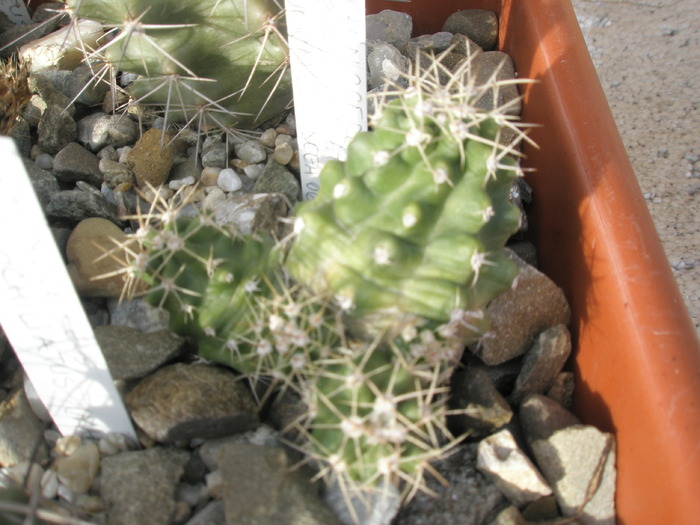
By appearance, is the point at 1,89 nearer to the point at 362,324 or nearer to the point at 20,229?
the point at 20,229

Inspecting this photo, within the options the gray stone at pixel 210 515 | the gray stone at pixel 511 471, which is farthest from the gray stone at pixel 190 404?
the gray stone at pixel 511 471

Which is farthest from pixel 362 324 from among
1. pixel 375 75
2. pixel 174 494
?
pixel 375 75

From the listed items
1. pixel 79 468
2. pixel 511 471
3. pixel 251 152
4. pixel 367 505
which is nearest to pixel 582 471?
pixel 511 471

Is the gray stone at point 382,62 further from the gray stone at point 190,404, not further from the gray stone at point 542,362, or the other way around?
the gray stone at point 190,404

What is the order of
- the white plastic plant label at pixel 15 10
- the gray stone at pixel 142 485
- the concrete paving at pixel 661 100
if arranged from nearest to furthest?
the gray stone at pixel 142 485 → the white plastic plant label at pixel 15 10 → the concrete paving at pixel 661 100

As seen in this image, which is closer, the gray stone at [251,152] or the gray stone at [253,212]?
the gray stone at [253,212]

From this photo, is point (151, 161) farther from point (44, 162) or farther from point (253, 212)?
point (253, 212)
